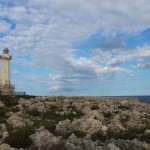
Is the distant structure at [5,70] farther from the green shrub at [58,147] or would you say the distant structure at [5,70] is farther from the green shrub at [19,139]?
the green shrub at [58,147]

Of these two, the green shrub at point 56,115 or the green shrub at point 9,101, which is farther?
the green shrub at point 9,101

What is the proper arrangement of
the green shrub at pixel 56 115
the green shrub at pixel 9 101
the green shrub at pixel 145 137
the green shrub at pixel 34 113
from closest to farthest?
the green shrub at pixel 145 137 < the green shrub at pixel 56 115 < the green shrub at pixel 34 113 < the green shrub at pixel 9 101

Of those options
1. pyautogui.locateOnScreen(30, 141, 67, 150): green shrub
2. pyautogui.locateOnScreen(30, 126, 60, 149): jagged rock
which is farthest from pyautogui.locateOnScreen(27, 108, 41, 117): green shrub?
pyautogui.locateOnScreen(30, 141, 67, 150): green shrub

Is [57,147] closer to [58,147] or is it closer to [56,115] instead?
[58,147]

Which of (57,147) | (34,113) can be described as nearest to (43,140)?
(57,147)

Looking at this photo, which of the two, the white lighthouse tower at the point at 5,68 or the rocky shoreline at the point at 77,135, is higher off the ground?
the white lighthouse tower at the point at 5,68

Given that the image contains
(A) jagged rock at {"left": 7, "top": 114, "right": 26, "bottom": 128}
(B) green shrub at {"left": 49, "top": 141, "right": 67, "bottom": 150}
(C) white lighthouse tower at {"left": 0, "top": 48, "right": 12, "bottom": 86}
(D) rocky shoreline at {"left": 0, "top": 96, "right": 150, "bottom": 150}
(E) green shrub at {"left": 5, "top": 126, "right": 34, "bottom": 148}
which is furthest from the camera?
(C) white lighthouse tower at {"left": 0, "top": 48, "right": 12, "bottom": 86}

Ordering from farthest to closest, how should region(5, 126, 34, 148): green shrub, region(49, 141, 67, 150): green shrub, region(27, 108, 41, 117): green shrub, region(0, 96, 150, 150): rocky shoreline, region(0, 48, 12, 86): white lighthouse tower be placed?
region(0, 48, 12, 86): white lighthouse tower, region(27, 108, 41, 117): green shrub, region(5, 126, 34, 148): green shrub, region(0, 96, 150, 150): rocky shoreline, region(49, 141, 67, 150): green shrub

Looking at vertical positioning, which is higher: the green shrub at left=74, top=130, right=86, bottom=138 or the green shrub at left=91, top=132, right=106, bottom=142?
the green shrub at left=74, top=130, right=86, bottom=138

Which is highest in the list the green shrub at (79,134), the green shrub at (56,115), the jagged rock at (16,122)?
the green shrub at (56,115)

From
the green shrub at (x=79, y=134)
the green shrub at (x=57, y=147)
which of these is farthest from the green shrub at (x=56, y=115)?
the green shrub at (x=57, y=147)

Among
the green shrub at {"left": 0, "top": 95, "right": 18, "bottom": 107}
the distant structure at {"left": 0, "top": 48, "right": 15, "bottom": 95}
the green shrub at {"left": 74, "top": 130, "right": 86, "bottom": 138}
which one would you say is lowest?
the green shrub at {"left": 74, "top": 130, "right": 86, "bottom": 138}

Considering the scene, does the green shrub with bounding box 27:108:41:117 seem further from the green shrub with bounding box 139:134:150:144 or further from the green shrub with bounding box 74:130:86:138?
the green shrub with bounding box 139:134:150:144

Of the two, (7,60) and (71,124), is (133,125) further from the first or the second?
(7,60)
